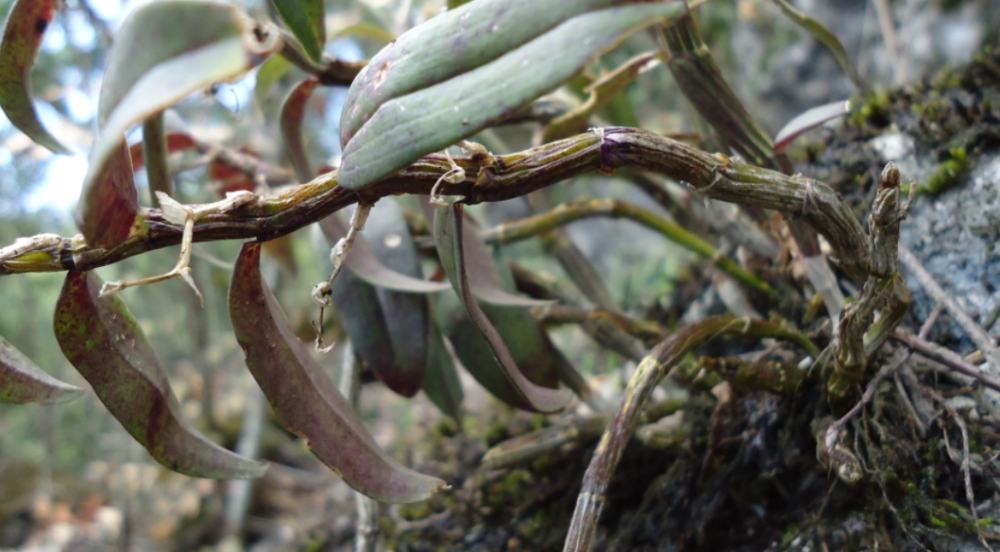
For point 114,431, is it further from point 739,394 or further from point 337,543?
point 739,394

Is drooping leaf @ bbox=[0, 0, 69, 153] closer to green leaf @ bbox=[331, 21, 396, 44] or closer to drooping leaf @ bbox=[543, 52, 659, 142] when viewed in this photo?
green leaf @ bbox=[331, 21, 396, 44]

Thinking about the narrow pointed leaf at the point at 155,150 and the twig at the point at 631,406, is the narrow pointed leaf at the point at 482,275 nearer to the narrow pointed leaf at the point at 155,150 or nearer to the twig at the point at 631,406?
the twig at the point at 631,406

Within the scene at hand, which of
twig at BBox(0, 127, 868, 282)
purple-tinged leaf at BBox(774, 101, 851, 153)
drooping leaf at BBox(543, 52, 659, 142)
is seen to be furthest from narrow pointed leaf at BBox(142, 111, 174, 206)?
purple-tinged leaf at BBox(774, 101, 851, 153)

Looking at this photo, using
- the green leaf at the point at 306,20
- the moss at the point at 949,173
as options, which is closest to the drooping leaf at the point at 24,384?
the green leaf at the point at 306,20

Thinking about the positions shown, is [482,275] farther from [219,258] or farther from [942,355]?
[219,258]

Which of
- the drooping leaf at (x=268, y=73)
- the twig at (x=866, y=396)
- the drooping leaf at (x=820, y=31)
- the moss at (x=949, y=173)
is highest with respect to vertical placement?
the drooping leaf at (x=268, y=73)

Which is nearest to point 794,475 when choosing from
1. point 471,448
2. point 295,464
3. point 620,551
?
point 620,551

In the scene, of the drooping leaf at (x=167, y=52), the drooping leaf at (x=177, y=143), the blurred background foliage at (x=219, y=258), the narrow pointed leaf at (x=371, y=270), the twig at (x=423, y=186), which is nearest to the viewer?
Answer: the drooping leaf at (x=167, y=52)
